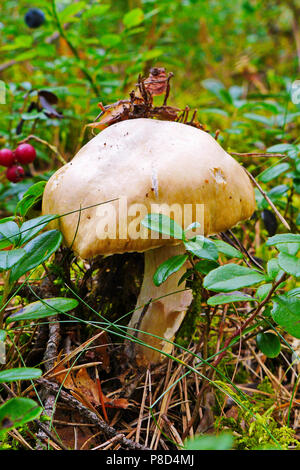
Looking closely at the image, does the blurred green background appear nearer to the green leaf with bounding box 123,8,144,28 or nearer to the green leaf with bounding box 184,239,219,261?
the green leaf with bounding box 123,8,144,28

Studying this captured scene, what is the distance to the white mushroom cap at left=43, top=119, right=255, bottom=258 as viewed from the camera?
3.68 feet

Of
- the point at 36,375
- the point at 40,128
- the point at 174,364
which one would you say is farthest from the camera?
the point at 40,128

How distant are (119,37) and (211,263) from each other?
1.71 m

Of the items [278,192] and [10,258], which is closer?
[10,258]

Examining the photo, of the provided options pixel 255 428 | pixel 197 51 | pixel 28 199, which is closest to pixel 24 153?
pixel 28 199

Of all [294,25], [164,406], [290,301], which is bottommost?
[164,406]

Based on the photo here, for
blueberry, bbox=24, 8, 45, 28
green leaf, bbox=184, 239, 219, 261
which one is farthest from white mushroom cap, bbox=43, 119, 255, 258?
blueberry, bbox=24, 8, 45, 28

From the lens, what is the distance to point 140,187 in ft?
3.68

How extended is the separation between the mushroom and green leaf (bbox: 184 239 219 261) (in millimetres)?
88

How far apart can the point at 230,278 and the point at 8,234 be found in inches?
25.3

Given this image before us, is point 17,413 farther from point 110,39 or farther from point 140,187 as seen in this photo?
point 110,39

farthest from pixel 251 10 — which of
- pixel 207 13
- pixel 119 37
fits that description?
pixel 119 37

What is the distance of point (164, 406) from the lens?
131 centimetres
